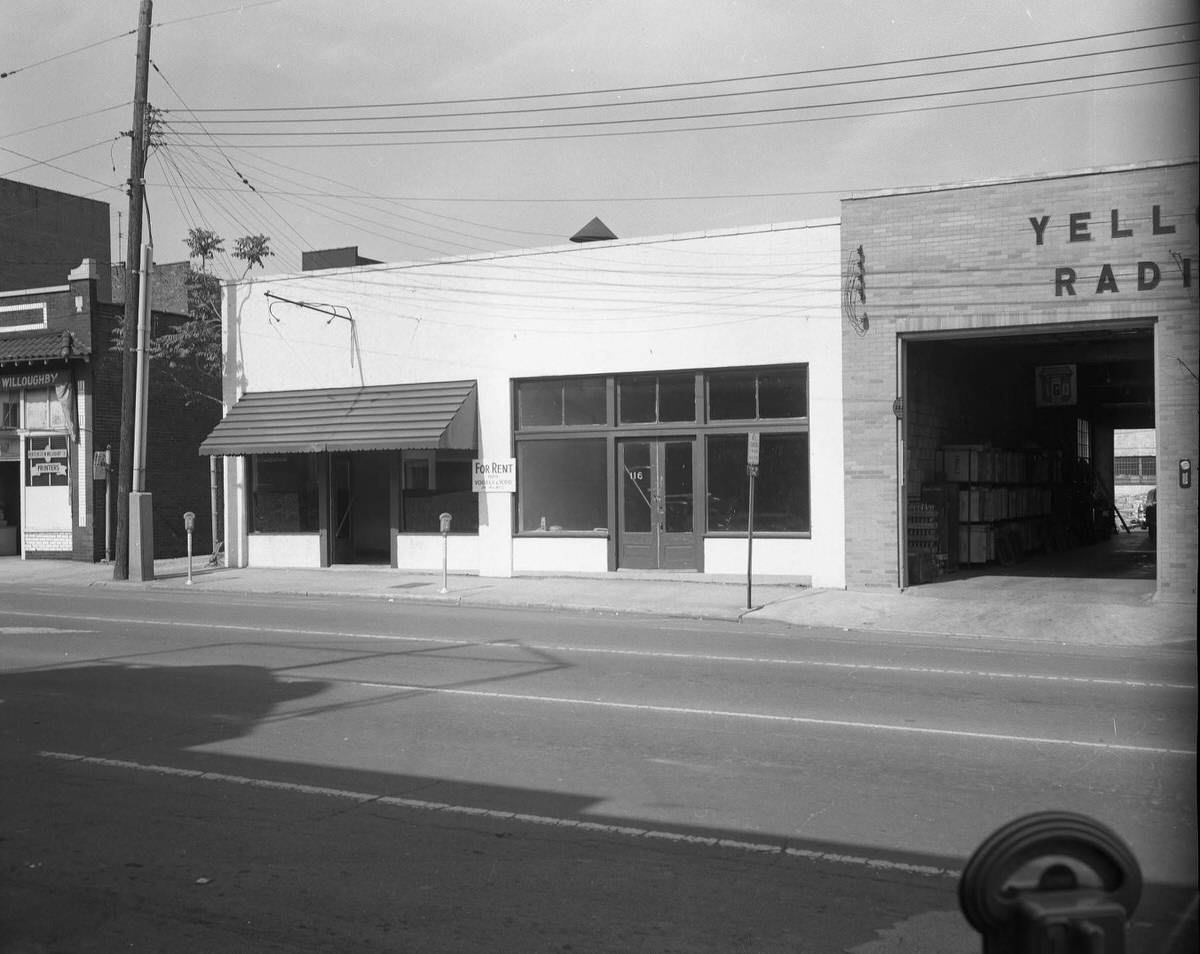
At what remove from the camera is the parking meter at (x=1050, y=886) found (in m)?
1.95

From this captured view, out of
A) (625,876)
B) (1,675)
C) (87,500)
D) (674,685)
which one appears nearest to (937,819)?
(625,876)

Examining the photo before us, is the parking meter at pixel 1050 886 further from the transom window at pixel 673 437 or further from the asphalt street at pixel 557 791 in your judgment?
the transom window at pixel 673 437

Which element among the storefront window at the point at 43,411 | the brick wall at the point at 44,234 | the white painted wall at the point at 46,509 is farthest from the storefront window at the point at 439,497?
the brick wall at the point at 44,234

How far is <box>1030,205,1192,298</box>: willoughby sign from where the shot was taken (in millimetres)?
17125

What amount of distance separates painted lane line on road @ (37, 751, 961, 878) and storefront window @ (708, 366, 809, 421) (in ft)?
47.3

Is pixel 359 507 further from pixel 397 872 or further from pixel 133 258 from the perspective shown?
pixel 397 872

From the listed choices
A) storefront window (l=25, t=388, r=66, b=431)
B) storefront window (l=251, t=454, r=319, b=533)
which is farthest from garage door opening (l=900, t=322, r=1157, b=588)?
storefront window (l=25, t=388, r=66, b=431)

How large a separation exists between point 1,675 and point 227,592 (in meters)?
9.97

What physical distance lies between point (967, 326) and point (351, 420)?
12138 millimetres

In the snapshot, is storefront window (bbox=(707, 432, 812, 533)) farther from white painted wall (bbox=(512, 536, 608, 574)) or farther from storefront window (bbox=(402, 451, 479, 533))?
storefront window (bbox=(402, 451, 479, 533))

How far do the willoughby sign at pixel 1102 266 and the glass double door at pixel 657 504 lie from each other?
22.7ft

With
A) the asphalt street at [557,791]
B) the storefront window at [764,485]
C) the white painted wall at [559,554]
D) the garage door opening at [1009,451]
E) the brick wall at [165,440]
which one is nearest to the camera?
the asphalt street at [557,791]

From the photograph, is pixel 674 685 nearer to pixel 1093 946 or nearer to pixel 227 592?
pixel 1093 946

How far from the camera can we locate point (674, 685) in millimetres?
10797
